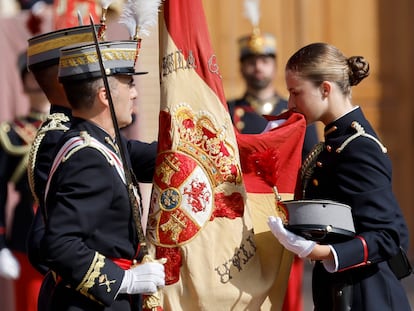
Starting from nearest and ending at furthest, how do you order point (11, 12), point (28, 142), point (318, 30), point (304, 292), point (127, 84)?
1. point (127, 84)
2. point (28, 142)
3. point (11, 12)
4. point (304, 292)
5. point (318, 30)

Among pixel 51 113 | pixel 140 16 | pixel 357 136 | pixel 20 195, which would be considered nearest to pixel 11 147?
pixel 20 195

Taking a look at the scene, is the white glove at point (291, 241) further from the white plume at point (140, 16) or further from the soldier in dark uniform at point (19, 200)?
the soldier in dark uniform at point (19, 200)

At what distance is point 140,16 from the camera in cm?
421

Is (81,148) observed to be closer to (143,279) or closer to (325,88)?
(143,279)

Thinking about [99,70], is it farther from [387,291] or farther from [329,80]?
[387,291]

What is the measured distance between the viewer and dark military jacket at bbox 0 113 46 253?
614 centimetres

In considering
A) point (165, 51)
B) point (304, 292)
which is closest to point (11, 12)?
point (304, 292)

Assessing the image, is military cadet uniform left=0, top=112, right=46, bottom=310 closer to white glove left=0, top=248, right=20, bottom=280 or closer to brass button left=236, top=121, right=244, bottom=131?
white glove left=0, top=248, right=20, bottom=280

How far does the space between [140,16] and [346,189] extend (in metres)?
0.91

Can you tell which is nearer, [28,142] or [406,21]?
[28,142]

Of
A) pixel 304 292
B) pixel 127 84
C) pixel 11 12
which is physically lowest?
pixel 304 292

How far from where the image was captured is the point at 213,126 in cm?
432

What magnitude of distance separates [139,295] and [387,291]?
0.86 metres

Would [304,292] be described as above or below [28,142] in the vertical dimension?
below
